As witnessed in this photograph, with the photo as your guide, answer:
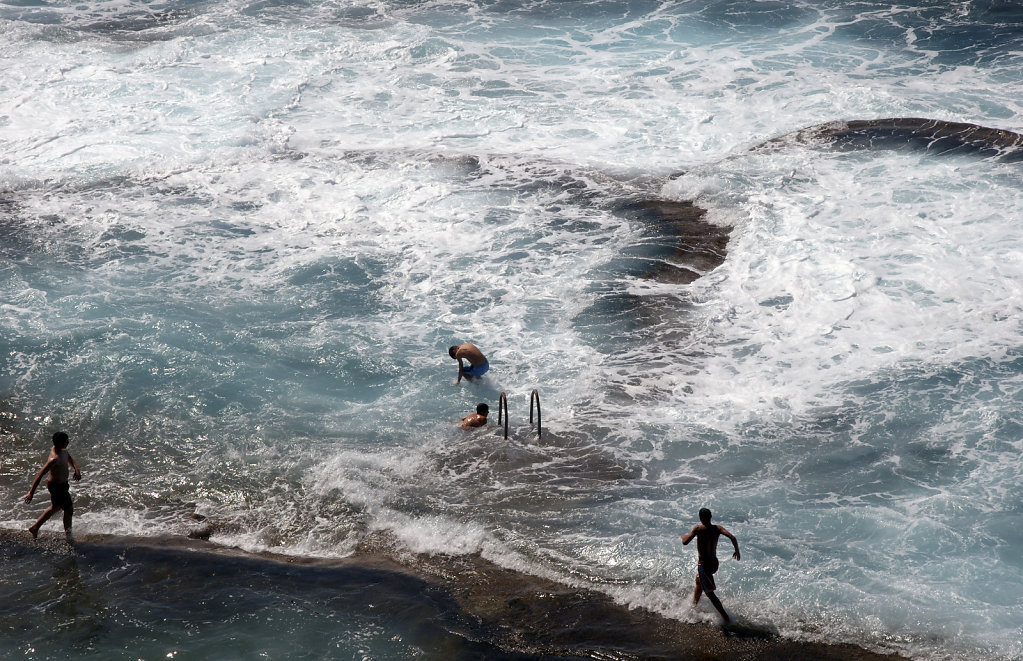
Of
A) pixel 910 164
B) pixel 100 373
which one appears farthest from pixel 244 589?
pixel 910 164

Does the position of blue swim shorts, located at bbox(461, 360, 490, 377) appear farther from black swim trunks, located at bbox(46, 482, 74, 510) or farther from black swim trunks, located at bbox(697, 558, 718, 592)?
black swim trunks, located at bbox(46, 482, 74, 510)

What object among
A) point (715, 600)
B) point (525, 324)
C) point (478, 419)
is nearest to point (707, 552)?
point (715, 600)

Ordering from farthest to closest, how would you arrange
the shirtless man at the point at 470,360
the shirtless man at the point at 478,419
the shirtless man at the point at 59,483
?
the shirtless man at the point at 470,360
the shirtless man at the point at 478,419
the shirtless man at the point at 59,483

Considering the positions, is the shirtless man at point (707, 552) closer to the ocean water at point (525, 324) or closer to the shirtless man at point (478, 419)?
the ocean water at point (525, 324)

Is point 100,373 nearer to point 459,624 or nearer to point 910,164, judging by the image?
point 459,624

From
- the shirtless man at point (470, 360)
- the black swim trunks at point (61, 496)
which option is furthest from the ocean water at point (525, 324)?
the black swim trunks at point (61, 496)

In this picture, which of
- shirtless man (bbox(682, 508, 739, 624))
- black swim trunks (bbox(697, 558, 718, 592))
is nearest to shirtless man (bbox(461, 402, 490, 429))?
shirtless man (bbox(682, 508, 739, 624))
